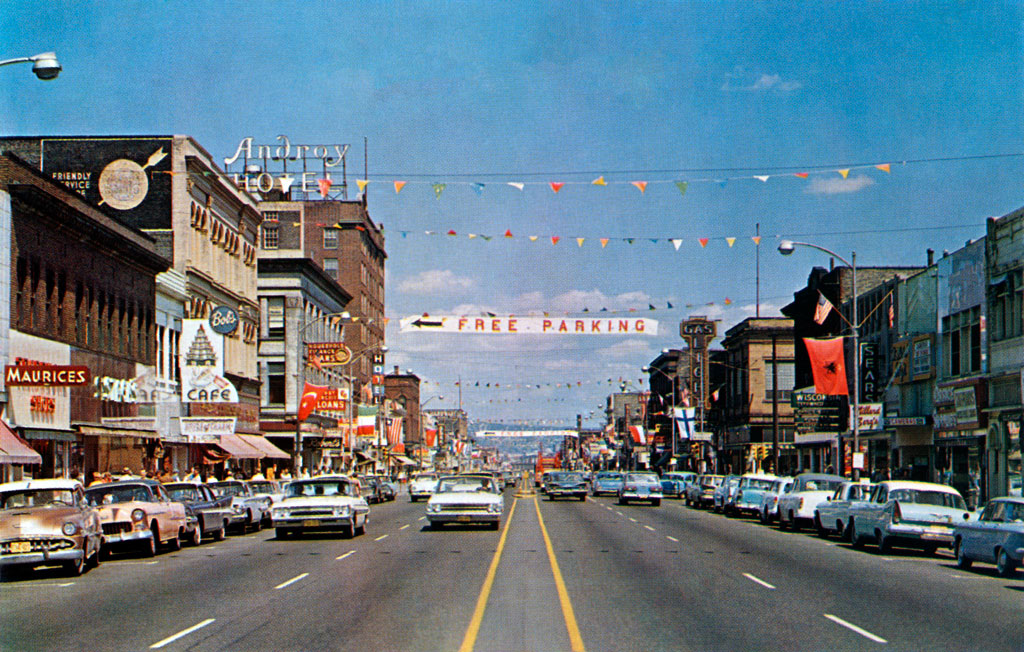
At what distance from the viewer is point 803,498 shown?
118 feet

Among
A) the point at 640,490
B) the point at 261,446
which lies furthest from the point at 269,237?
the point at 640,490

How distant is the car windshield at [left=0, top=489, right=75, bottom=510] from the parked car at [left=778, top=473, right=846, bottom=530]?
21426 millimetres

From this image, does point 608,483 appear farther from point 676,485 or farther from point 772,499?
point 772,499

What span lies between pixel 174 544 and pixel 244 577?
896 centimetres

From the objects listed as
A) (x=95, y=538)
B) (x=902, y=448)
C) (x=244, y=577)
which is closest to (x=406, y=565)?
(x=244, y=577)

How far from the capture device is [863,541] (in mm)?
29094

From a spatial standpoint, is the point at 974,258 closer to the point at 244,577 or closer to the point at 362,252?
the point at 244,577

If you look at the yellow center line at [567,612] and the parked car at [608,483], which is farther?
the parked car at [608,483]

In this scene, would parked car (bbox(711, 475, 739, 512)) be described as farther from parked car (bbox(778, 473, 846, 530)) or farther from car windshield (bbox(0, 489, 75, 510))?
car windshield (bbox(0, 489, 75, 510))

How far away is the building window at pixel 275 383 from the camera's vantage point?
81438 mm

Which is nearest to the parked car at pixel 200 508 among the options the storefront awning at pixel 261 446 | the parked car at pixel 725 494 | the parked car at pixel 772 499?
the parked car at pixel 772 499

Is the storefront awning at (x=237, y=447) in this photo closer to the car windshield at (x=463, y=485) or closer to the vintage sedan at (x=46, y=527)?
the car windshield at (x=463, y=485)

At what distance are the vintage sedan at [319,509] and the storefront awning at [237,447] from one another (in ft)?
84.5

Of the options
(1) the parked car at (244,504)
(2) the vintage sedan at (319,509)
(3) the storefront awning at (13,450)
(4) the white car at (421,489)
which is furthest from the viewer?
(4) the white car at (421,489)
